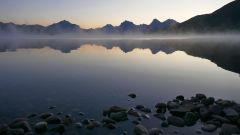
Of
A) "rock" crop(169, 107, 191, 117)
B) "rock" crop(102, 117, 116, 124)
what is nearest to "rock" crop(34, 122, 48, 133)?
"rock" crop(102, 117, 116, 124)

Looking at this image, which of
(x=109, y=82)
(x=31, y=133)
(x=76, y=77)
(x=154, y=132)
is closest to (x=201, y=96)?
(x=154, y=132)

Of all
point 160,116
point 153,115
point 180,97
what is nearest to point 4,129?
point 153,115

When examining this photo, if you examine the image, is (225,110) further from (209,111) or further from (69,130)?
(69,130)

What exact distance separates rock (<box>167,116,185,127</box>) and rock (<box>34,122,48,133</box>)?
9246 millimetres

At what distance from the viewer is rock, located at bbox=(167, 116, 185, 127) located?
2143 cm

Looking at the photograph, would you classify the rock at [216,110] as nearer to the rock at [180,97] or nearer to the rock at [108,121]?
the rock at [180,97]

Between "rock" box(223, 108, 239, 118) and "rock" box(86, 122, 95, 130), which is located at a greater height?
"rock" box(223, 108, 239, 118)

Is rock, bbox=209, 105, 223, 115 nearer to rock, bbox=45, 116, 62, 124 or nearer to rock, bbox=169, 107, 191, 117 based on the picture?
rock, bbox=169, 107, 191, 117

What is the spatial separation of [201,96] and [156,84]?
29.6 ft

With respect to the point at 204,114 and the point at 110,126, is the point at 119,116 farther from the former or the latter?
the point at 204,114

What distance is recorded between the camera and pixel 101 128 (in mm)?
20406

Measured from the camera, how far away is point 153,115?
23484 millimetres

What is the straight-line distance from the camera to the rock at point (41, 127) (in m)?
19.5

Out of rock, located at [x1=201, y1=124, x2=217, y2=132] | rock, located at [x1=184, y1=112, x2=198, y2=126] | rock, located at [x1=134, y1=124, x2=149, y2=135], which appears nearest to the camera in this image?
rock, located at [x1=134, y1=124, x2=149, y2=135]
